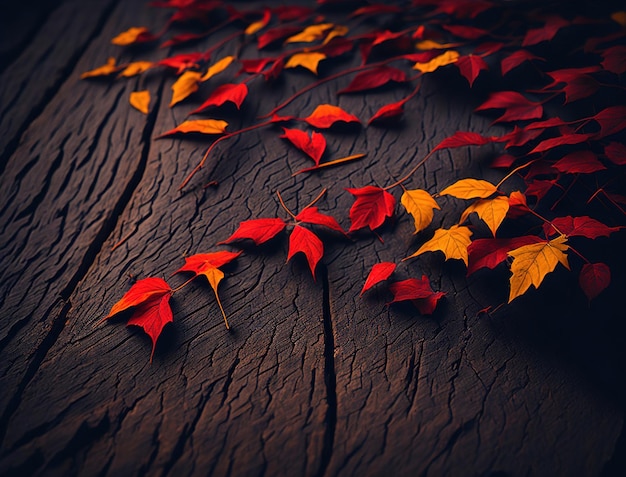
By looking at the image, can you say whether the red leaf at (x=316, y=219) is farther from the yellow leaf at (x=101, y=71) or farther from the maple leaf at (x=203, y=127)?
the yellow leaf at (x=101, y=71)

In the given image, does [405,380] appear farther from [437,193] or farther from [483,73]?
[483,73]

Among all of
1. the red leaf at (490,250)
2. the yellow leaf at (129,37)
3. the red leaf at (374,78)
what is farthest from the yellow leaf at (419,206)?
the yellow leaf at (129,37)

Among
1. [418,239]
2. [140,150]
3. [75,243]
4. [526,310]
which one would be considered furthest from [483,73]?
[75,243]

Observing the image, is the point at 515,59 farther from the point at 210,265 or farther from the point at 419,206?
the point at 210,265

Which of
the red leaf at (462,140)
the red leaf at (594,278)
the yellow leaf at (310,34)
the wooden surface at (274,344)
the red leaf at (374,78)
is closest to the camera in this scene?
the wooden surface at (274,344)

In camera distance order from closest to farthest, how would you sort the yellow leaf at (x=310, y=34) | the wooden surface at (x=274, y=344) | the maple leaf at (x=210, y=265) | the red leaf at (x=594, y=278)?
the wooden surface at (x=274, y=344) < the red leaf at (x=594, y=278) < the maple leaf at (x=210, y=265) < the yellow leaf at (x=310, y=34)

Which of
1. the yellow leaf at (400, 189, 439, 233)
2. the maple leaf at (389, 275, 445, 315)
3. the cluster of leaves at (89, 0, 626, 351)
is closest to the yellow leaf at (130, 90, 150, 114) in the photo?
the cluster of leaves at (89, 0, 626, 351)

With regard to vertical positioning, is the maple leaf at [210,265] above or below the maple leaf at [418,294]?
above
